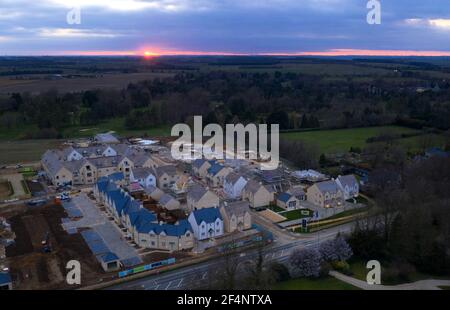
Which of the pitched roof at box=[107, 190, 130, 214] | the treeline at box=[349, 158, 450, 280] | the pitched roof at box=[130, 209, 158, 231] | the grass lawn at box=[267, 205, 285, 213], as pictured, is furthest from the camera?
the grass lawn at box=[267, 205, 285, 213]

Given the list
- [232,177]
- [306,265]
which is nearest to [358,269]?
[306,265]

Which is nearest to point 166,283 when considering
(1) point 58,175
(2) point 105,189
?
(2) point 105,189

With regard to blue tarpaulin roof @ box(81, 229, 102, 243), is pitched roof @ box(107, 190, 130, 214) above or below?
above

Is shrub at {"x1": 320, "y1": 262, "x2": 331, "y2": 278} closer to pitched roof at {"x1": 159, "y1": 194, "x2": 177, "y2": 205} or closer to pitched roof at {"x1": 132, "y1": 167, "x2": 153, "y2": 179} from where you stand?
pitched roof at {"x1": 159, "y1": 194, "x2": 177, "y2": 205}

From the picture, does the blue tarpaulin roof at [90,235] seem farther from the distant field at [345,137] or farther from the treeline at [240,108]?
the treeline at [240,108]

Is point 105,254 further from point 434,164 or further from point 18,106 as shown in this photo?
point 18,106

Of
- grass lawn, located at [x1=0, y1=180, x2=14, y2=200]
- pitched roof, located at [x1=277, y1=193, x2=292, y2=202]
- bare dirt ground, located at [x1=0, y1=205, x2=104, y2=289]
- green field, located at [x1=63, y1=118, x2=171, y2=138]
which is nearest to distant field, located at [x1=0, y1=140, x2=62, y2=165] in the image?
green field, located at [x1=63, y1=118, x2=171, y2=138]

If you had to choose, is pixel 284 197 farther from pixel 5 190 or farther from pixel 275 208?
pixel 5 190
